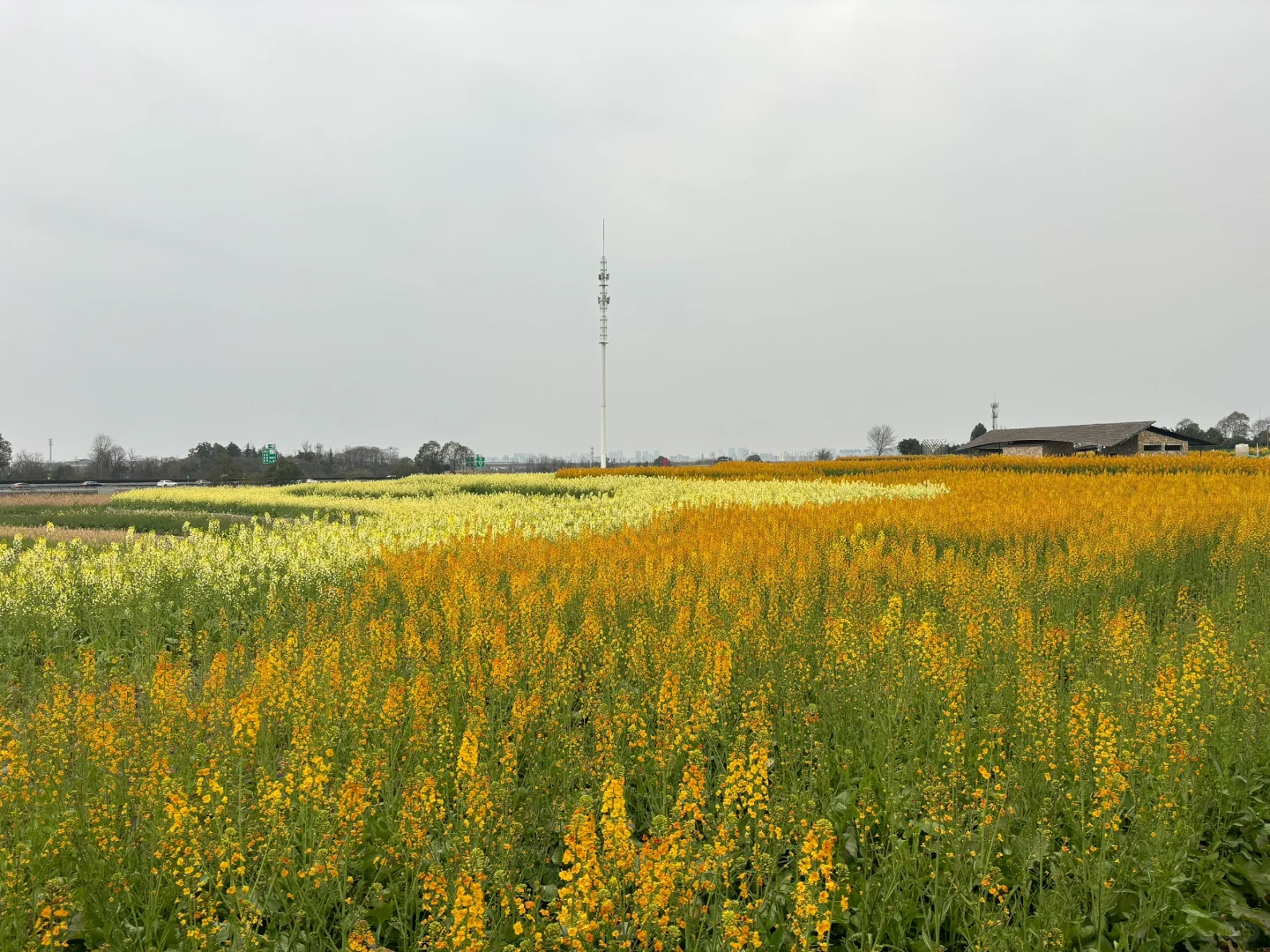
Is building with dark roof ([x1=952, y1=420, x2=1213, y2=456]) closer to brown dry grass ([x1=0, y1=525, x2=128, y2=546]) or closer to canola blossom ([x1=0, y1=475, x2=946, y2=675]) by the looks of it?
canola blossom ([x1=0, y1=475, x2=946, y2=675])

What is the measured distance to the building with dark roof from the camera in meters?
53.9

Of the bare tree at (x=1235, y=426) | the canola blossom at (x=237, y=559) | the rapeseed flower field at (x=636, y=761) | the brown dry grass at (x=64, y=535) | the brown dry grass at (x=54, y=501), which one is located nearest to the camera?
the rapeseed flower field at (x=636, y=761)

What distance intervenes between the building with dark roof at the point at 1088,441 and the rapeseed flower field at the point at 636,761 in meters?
49.2

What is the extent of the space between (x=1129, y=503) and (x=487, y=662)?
47.9ft

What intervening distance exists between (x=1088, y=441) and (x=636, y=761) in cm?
6387

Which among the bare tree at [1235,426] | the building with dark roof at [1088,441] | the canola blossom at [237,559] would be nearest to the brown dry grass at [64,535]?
the canola blossom at [237,559]

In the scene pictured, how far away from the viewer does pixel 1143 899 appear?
3449 millimetres

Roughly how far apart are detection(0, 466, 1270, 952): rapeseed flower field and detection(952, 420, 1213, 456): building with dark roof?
49.2 meters

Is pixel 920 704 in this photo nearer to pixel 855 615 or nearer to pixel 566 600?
pixel 855 615

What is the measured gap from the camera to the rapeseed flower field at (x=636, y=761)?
2830mm

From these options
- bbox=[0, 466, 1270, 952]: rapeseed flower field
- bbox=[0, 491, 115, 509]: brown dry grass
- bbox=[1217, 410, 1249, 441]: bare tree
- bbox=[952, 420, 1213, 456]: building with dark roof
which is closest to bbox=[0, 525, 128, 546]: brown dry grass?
bbox=[0, 466, 1270, 952]: rapeseed flower field

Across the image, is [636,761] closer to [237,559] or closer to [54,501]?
[237,559]

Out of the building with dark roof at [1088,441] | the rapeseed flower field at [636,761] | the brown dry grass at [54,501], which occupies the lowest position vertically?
the rapeseed flower field at [636,761]

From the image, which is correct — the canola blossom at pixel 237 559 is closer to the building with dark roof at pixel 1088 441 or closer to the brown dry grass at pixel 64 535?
the brown dry grass at pixel 64 535
